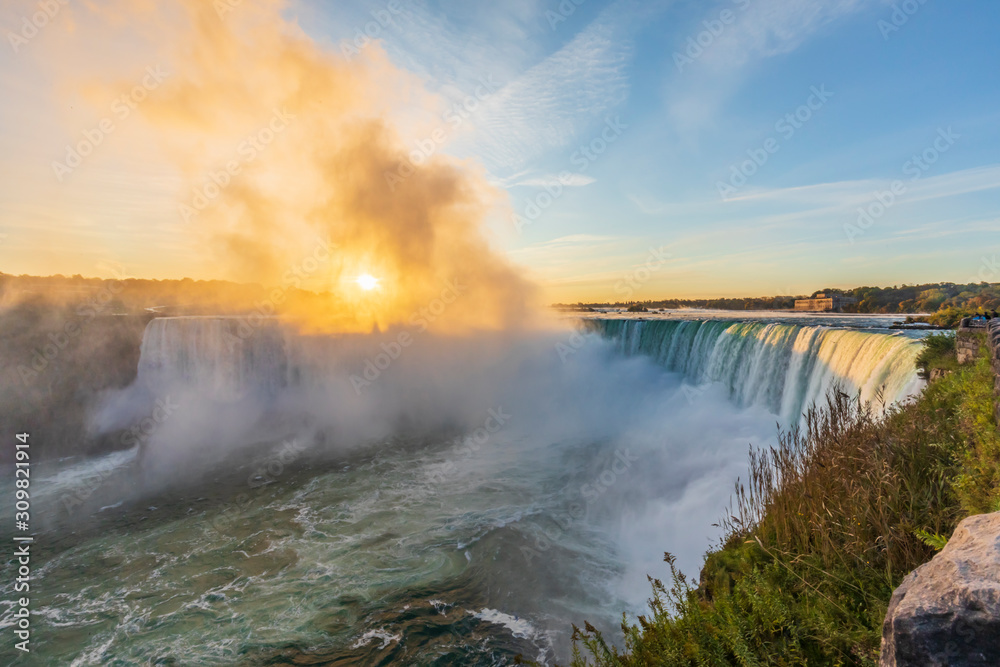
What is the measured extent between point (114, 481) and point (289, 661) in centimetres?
1392

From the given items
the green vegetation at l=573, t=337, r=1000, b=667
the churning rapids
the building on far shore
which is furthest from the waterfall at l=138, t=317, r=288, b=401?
the building on far shore

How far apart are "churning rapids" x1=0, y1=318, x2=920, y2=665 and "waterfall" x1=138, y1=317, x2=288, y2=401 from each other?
0.10m

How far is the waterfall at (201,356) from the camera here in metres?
21.9

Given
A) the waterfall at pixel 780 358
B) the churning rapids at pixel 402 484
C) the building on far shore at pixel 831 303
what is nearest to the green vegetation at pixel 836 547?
the waterfall at pixel 780 358

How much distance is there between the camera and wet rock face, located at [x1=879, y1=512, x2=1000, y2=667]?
5.15 ft

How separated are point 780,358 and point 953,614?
52.8ft

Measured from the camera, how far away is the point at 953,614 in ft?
5.31

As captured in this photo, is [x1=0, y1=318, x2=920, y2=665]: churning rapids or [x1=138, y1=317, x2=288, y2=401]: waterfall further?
[x1=138, y1=317, x2=288, y2=401]: waterfall

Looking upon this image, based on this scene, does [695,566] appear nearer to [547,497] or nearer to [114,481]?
[547,497]

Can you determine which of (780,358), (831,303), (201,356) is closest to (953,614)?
(780,358)

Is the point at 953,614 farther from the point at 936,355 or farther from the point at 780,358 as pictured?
the point at 780,358

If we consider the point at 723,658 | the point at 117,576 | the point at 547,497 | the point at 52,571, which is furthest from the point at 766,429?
the point at 52,571

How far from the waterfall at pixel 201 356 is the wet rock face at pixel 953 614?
25089mm

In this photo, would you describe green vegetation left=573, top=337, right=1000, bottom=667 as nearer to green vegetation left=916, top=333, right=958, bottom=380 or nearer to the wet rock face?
the wet rock face
